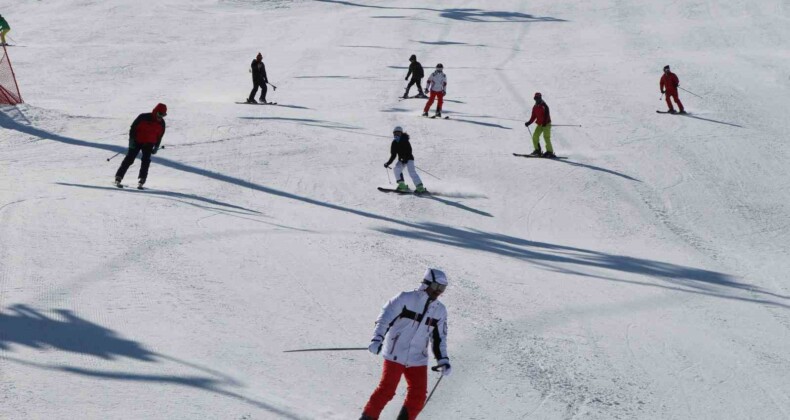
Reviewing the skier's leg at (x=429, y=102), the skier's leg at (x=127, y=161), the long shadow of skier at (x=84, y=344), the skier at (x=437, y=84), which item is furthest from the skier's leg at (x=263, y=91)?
the long shadow of skier at (x=84, y=344)

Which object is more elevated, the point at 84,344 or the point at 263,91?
the point at 84,344

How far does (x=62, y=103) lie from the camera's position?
2458 centimetres

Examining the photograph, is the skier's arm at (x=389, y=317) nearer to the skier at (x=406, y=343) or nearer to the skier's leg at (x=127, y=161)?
the skier at (x=406, y=343)

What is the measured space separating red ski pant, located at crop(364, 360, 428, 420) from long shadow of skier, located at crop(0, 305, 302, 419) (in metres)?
0.81

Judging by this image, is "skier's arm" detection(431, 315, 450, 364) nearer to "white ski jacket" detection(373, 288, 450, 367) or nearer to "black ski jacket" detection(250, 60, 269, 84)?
"white ski jacket" detection(373, 288, 450, 367)

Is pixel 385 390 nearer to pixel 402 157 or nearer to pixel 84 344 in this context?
pixel 84 344

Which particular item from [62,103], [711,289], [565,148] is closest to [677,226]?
[711,289]

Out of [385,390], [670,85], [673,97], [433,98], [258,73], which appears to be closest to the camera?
[385,390]

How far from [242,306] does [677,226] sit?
9295 mm

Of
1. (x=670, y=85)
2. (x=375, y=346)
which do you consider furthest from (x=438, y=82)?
(x=375, y=346)

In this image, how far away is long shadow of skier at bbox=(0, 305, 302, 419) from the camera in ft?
25.7

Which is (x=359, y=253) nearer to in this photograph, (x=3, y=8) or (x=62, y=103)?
(x=62, y=103)

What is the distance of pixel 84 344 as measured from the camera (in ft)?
27.8

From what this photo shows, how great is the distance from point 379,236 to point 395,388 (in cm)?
688
